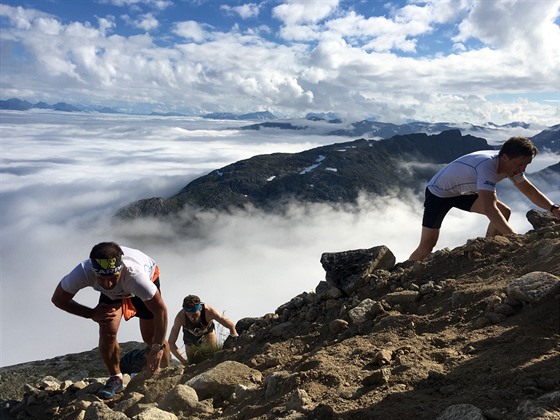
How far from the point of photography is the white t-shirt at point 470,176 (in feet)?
24.0

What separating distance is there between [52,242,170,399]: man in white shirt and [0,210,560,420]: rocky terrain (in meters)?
0.38

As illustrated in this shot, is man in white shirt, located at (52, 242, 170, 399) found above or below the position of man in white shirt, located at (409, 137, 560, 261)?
below

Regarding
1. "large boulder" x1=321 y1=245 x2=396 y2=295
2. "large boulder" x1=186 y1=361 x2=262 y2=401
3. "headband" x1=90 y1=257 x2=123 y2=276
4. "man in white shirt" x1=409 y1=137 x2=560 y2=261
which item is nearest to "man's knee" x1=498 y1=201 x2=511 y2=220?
"man in white shirt" x1=409 y1=137 x2=560 y2=261

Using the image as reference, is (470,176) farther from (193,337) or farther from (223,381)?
(193,337)

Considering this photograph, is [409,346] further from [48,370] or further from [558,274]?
[48,370]

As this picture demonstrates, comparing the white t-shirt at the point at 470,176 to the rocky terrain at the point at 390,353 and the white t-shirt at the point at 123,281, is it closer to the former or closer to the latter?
the rocky terrain at the point at 390,353

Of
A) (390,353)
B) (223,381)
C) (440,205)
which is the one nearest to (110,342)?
(223,381)

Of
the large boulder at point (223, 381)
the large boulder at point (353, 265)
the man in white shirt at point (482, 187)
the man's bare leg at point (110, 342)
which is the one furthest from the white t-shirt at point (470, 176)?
the man's bare leg at point (110, 342)

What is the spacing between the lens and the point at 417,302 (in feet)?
20.5

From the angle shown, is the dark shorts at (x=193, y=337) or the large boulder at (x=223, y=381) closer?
the large boulder at (x=223, y=381)

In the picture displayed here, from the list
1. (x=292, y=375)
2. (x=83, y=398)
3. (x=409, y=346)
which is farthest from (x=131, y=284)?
(x=409, y=346)

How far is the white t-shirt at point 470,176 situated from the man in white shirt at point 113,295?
5.32 meters

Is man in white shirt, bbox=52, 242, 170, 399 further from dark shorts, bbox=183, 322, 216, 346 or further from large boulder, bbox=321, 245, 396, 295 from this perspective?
large boulder, bbox=321, 245, 396, 295

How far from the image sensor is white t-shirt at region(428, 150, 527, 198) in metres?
7.30
